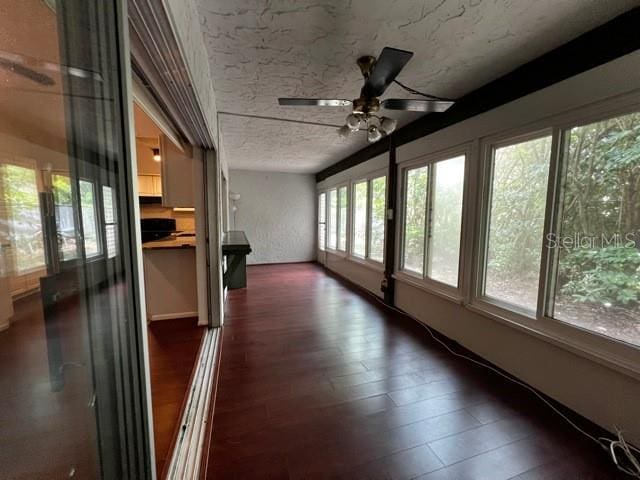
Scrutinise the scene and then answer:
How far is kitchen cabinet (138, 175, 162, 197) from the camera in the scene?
14.4 feet

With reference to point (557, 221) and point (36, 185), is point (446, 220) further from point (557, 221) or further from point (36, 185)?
point (36, 185)

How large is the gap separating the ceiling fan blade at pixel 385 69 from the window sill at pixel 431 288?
2.00 m

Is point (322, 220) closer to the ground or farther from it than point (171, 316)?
farther from it

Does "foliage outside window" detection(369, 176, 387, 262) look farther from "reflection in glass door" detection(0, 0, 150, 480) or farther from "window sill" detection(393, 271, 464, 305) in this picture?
"reflection in glass door" detection(0, 0, 150, 480)

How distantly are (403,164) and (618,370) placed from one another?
8.59 feet

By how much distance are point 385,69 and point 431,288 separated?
7.47 ft

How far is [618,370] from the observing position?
1523 mm

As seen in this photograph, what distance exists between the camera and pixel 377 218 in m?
4.16

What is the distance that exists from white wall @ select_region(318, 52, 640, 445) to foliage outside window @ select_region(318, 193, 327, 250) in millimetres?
3736

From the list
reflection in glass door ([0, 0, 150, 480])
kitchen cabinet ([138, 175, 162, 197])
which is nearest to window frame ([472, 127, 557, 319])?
reflection in glass door ([0, 0, 150, 480])

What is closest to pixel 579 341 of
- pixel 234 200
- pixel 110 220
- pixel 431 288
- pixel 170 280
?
pixel 431 288

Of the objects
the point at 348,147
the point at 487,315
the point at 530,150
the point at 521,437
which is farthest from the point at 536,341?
the point at 348,147

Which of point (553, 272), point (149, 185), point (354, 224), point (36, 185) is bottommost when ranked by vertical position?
point (553, 272)

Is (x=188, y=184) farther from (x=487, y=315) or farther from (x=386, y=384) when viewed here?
(x=487, y=315)
